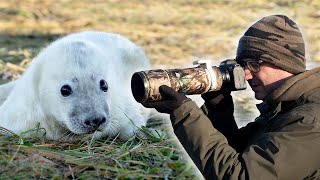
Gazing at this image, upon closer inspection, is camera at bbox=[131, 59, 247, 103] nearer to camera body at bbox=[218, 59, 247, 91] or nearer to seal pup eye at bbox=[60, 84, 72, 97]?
camera body at bbox=[218, 59, 247, 91]

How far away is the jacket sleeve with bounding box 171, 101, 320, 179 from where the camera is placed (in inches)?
119

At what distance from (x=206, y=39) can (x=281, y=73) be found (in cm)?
734

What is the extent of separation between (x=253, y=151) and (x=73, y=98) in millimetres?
1796

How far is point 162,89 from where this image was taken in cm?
329

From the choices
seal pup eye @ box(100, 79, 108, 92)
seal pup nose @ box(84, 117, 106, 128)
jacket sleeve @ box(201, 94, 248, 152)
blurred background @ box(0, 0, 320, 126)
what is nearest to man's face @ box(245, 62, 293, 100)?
jacket sleeve @ box(201, 94, 248, 152)

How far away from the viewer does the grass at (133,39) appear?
361 cm

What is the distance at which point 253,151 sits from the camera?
3088mm

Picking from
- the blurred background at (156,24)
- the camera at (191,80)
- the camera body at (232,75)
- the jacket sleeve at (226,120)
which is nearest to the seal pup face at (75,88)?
the jacket sleeve at (226,120)

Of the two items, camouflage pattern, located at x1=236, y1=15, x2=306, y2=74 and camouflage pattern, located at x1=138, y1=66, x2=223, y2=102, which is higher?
camouflage pattern, located at x1=236, y1=15, x2=306, y2=74

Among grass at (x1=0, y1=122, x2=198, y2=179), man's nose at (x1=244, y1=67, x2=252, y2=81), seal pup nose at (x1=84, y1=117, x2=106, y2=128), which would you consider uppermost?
man's nose at (x1=244, y1=67, x2=252, y2=81)

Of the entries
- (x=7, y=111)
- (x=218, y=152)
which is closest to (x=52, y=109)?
(x=7, y=111)

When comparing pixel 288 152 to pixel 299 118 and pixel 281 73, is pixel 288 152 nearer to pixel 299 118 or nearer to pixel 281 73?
pixel 299 118

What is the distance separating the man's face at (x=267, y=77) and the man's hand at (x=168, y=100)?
424mm

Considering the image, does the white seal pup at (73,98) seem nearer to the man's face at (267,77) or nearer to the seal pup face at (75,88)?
the seal pup face at (75,88)
